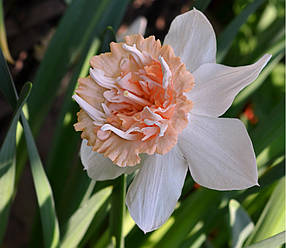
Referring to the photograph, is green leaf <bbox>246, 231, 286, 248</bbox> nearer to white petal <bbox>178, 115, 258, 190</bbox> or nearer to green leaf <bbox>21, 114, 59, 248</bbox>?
white petal <bbox>178, 115, 258, 190</bbox>

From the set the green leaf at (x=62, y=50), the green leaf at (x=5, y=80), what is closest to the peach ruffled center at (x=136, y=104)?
the green leaf at (x=5, y=80)

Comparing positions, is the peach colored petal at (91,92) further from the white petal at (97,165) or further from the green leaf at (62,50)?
the green leaf at (62,50)

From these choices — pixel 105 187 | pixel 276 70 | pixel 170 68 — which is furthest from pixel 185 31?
pixel 276 70

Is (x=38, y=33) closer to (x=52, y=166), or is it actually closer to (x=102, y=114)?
(x=52, y=166)

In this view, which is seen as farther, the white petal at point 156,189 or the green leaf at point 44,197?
the green leaf at point 44,197

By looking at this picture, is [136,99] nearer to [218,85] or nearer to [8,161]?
[218,85]

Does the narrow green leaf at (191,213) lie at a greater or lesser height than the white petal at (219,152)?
lesser

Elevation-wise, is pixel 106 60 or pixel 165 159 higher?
pixel 106 60

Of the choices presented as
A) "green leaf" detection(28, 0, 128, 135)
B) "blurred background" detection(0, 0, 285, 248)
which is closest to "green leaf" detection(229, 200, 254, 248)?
"blurred background" detection(0, 0, 285, 248)
